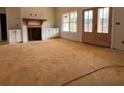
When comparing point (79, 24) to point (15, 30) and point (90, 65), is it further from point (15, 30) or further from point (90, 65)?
point (90, 65)

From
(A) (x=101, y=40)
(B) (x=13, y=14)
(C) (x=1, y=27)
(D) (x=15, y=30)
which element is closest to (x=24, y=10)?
(B) (x=13, y=14)

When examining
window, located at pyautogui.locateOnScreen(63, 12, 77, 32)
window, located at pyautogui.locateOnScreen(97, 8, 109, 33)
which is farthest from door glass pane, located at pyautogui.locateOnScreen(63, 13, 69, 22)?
window, located at pyautogui.locateOnScreen(97, 8, 109, 33)

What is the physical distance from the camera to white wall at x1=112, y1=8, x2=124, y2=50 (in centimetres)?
536

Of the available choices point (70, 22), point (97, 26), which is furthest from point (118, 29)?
point (70, 22)

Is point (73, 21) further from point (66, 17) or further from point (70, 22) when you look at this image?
point (66, 17)

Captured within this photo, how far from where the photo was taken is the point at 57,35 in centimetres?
1085

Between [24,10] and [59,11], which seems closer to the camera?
[24,10]

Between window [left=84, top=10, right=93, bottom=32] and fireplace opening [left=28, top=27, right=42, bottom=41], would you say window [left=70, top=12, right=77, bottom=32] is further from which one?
fireplace opening [left=28, top=27, right=42, bottom=41]

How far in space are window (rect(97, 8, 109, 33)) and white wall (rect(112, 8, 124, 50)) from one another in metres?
0.50

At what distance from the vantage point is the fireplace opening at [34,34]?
9135 mm

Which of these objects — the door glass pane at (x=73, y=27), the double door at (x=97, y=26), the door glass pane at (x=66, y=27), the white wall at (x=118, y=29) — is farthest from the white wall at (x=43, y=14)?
the white wall at (x=118, y=29)

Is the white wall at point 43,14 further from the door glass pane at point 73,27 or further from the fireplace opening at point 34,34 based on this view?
the door glass pane at point 73,27

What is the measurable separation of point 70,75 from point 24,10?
676 cm

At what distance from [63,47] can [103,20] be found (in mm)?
2060
